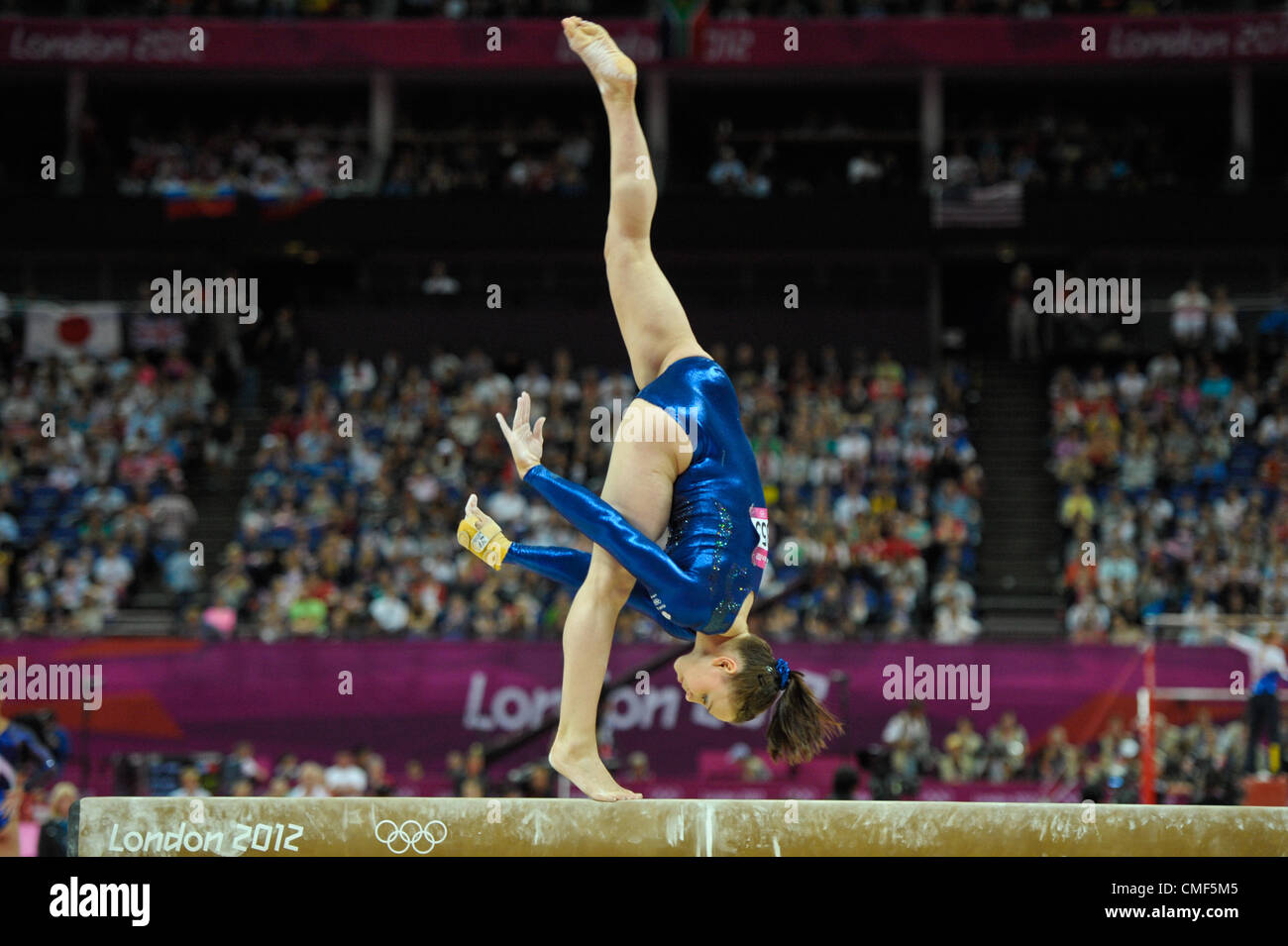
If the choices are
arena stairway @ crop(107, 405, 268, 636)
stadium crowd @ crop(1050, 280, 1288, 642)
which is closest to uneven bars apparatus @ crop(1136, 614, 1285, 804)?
stadium crowd @ crop(1050, 280, 1288, 642)

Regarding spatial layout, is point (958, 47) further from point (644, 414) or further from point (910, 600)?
point (644, 414)

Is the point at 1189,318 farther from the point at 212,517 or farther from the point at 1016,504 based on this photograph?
the point at 212,517

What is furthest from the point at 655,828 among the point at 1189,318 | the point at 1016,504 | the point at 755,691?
the point at 1189,318

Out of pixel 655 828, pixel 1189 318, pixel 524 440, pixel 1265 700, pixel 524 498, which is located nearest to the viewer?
pixel 655 828

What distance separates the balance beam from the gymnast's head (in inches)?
10.0

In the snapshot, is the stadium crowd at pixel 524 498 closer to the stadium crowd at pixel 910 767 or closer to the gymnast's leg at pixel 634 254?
the stadium crowd at pixel 910 767

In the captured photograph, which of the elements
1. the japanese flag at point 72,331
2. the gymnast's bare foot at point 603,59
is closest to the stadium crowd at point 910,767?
the gymnast's bare foot at point 603,59

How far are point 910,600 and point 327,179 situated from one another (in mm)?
11203

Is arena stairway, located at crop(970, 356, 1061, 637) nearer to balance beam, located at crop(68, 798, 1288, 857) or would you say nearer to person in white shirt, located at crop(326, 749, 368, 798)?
person in white shirt, located at crop(326, 749, 368, 798)

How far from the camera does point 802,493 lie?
648 inches

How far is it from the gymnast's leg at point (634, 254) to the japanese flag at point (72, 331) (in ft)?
52.0

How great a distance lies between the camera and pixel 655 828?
5191mm

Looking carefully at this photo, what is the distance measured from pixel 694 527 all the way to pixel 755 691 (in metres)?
0.65

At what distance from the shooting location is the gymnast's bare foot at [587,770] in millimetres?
5297
